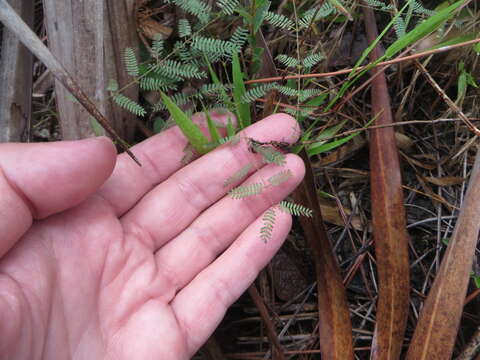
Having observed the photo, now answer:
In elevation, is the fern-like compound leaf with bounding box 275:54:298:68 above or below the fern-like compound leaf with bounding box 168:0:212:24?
below

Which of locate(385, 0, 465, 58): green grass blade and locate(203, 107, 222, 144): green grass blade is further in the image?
locate(203, 107, 222, 144): green grass blade

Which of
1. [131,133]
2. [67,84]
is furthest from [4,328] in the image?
[131,133]

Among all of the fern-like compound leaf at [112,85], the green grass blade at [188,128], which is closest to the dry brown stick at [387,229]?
the green grass blade at [188,128]

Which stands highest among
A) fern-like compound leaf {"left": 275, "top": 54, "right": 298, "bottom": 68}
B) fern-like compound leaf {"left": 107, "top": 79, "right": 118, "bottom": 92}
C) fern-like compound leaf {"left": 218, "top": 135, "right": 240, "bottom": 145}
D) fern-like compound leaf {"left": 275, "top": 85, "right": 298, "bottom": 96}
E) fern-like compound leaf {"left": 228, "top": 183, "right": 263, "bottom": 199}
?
fern-like compound leaf {"left": 107, "top": 79, "right": 118, "bottom": 92}

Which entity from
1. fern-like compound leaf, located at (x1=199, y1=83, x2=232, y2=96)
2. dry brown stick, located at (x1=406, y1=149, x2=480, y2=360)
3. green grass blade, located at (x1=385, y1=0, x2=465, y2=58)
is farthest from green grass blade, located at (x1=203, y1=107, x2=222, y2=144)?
dry brown stick, located at (x1=406, y1=149, x2=480, y2=360)

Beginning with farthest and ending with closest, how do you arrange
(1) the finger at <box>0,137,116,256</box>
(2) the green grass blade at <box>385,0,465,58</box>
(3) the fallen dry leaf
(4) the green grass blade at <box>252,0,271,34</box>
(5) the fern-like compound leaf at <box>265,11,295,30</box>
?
(3) the fallen dry leaf
(5) the fern-like compound leaf at <box>265,11,295,30</box>
(4) the green grass blade at <box>252,0,271,34</box>
(2) the green grass blade at <box>385,0,465,58</box>
(1) the finger at <box>0,137,116,256</box>

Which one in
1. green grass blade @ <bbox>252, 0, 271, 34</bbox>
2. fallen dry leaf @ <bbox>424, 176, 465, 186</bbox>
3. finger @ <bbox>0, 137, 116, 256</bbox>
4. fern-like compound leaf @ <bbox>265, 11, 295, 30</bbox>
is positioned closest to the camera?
finger @ <bbox>0, 137, 116, 256</bbox>

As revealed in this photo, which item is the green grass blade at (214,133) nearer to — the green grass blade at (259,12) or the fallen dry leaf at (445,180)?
the green grass blade at (259,12)

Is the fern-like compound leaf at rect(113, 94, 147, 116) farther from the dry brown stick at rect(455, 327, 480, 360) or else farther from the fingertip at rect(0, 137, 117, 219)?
the dry brown stick at rect(455, 327, 480, 360)
